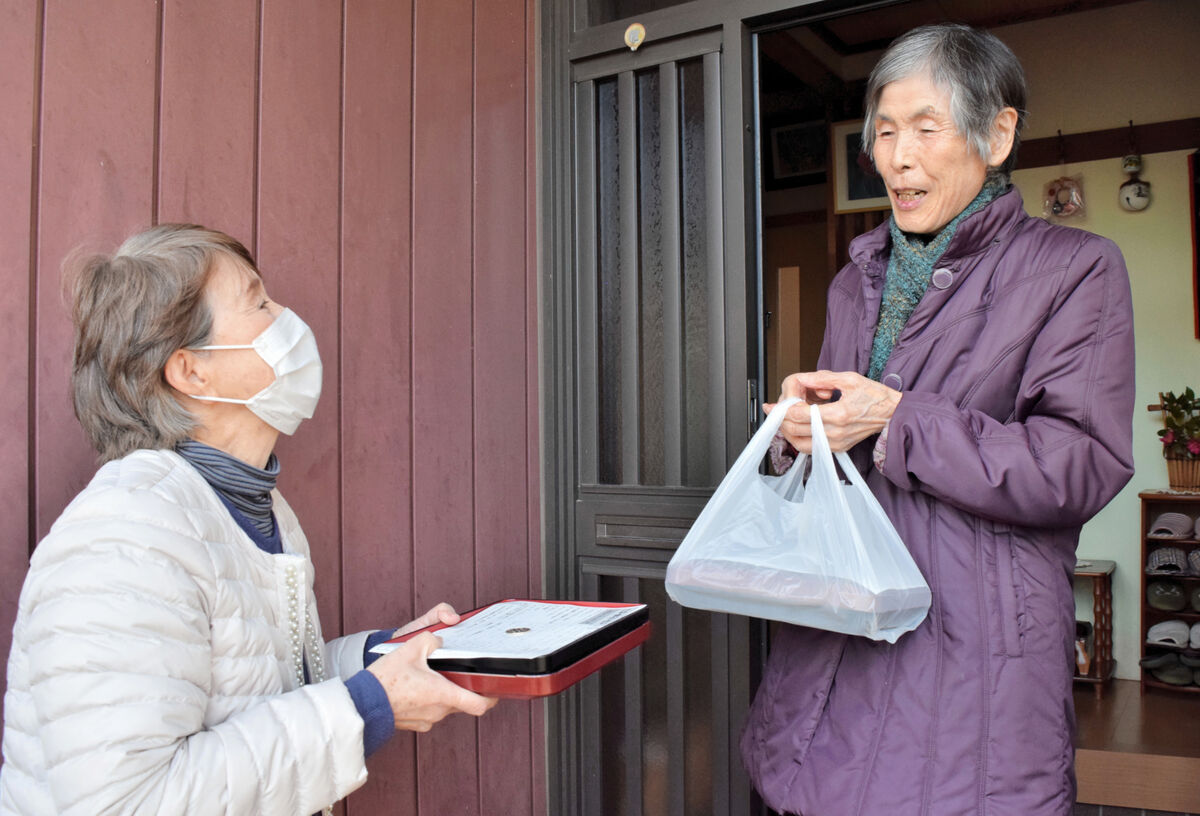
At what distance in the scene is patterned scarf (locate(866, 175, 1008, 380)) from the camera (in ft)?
4.50

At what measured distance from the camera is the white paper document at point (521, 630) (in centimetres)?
110

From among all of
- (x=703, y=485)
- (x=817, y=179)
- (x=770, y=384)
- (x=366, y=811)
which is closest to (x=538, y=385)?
(x=703, y=485)

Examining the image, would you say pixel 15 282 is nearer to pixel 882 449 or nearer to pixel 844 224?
pixel 882 449

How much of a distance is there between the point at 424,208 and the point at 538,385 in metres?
0.53

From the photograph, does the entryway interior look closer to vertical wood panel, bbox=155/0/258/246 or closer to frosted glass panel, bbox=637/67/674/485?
frosted glass panel, bbox=637/67/674/485

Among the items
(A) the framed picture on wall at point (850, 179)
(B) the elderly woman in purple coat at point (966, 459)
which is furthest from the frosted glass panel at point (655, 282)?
(A) the framed picture on wall at point (850, 179)

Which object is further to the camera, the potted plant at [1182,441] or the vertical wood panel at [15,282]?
the potted plant at [1182,441]

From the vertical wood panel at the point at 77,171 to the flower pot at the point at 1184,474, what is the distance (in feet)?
14.6

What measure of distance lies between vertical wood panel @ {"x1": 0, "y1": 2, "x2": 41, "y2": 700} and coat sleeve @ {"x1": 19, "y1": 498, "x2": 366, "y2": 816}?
0.80 feet

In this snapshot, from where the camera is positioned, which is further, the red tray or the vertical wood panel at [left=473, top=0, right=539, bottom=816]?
the vertical wood panel at [left=473, top=0, right=539, bottom=816]

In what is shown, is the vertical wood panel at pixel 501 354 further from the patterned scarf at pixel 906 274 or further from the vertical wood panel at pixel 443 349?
the patterned scarf at pixel 906 274

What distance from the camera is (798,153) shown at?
5.09 m

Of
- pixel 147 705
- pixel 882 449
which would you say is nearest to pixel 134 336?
pixel 147 705

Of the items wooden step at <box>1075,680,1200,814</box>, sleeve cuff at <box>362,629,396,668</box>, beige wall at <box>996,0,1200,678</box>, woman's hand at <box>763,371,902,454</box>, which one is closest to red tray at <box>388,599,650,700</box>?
sleeve cuff at <box>362,629,396,668</box>
